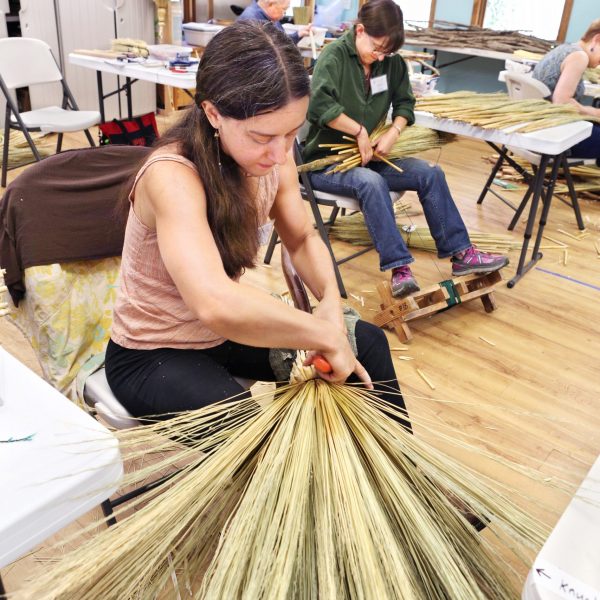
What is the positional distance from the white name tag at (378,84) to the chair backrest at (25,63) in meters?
2.23

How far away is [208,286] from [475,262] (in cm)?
186

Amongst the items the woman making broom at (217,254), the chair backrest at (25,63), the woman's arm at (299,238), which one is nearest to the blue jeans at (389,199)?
the woman's arm at (299,238)

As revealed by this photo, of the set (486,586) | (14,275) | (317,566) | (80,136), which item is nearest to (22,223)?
(14,275)

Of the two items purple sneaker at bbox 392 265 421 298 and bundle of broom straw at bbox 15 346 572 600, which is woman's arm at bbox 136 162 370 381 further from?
purple sneaker at bbox 392 265 421 298

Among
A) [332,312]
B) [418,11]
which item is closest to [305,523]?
[332,312]

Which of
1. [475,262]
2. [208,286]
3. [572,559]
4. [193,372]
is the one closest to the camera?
[572,559]

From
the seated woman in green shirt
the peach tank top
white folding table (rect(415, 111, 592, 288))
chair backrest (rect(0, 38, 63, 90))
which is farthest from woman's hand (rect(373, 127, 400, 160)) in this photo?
chair backrest (rect(0, 38, 63, 90))

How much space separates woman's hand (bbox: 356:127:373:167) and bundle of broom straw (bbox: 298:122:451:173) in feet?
0.09

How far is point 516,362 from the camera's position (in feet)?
8.16

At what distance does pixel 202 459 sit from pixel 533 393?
165 centimetres

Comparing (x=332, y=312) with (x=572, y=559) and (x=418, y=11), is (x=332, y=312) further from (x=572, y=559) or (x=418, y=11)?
(x=418, y=11)

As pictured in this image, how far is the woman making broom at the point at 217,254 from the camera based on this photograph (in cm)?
112

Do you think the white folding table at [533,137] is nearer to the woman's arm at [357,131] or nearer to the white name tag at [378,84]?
the white name tag at [378,84]

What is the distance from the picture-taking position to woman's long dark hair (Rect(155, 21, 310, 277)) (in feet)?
3.65
